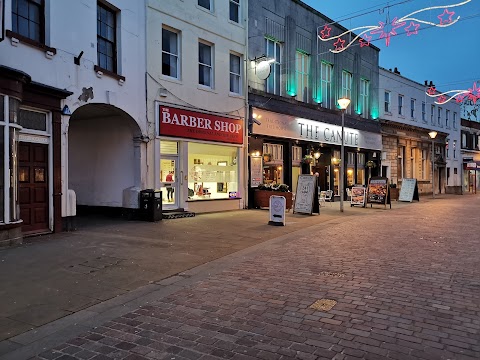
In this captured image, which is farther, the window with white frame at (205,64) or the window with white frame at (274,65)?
the window with white frame at (274,65)

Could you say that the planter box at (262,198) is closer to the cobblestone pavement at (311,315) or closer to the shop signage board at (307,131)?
the shop signage board at (307,131)

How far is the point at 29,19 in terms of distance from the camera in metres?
9.99

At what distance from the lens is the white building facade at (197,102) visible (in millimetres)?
14383

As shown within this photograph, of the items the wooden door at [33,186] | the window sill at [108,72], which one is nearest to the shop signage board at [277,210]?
the window sill at [108,72]

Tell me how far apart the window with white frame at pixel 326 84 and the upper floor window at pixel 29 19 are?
17069mm

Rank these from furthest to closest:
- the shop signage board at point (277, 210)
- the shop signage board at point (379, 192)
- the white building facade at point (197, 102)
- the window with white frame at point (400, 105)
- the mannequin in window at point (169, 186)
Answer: the window with white frame at point (400, 105) < the shop signage board at point (379, 192) < the mannequin in window at point (169, 186) < the white building facade at point (197, 102) < the shop signage board at point (277, 210)

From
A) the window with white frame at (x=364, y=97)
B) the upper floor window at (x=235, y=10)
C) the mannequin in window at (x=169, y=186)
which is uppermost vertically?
the upper floor window at (x=235, y=10)

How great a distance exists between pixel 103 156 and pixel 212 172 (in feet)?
14.8

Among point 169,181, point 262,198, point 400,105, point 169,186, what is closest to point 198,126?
point 169,181

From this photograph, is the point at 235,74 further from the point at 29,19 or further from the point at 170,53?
the point at 29,19

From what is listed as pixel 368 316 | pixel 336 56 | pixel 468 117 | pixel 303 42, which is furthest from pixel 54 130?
pixel 468 117

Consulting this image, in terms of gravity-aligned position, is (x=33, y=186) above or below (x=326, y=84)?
below

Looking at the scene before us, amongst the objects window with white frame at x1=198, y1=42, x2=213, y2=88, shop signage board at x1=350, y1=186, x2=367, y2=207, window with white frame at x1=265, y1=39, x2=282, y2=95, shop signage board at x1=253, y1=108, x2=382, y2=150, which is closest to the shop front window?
shop signage board at x1=253, y1=108, x2=382, y2=150

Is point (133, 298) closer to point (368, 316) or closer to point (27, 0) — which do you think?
point (368, 316)
